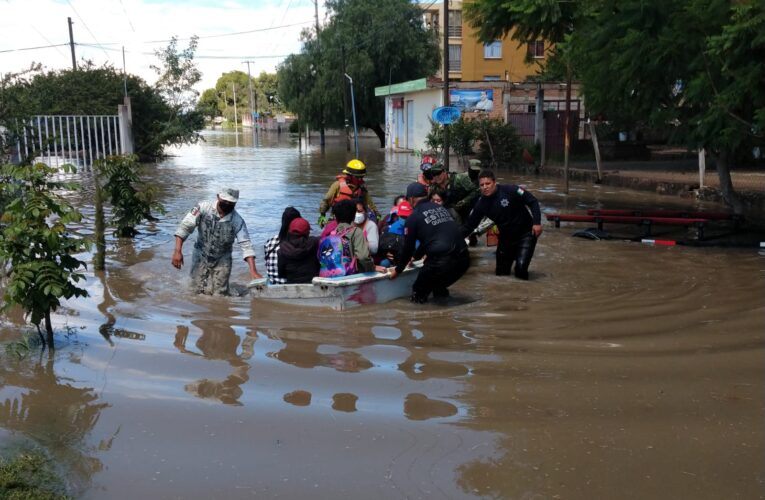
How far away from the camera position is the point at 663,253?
35.4ft

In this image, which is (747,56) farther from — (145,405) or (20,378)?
(20,378)

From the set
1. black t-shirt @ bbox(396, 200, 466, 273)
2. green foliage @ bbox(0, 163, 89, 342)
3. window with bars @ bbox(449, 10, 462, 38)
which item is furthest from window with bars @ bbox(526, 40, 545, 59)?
green foliage @ bbox(0, 163, 89, 342)

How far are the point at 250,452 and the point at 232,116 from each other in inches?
5589

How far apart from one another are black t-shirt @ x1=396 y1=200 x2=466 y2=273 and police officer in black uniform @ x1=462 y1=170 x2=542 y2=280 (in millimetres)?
1255

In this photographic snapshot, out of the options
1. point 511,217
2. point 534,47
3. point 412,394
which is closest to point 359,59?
point 534,47

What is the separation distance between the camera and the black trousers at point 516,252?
354 inches

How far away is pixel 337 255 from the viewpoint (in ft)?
25.1

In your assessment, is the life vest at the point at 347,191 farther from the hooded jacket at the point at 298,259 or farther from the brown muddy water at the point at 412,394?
the brown muddy water at the point at 412,394

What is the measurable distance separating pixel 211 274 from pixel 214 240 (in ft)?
1.38

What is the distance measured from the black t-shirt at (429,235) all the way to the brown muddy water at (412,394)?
0.60 meters

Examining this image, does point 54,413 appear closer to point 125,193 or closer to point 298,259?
point 298,259

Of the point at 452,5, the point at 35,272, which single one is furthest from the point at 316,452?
the point at 452,5

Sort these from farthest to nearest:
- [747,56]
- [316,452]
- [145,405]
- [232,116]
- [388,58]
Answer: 1. [232,116]
2. [388,58]
3. [747,56]
4. [145,405]
5. [316,452]

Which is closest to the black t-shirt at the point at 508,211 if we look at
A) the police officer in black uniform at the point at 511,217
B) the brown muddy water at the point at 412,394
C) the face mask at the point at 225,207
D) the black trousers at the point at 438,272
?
the police officer in black uniform at the point at 511,217
